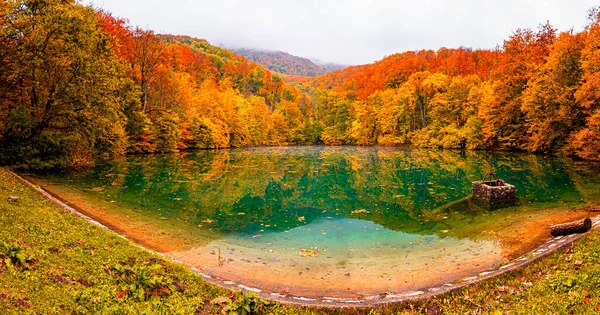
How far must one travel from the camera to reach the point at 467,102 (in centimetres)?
5338

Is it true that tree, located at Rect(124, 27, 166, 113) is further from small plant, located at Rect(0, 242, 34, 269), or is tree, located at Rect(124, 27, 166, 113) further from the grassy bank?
small plant, located at Rect(0, 242, 34, 269)

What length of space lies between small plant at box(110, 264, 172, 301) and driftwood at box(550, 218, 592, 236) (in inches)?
410

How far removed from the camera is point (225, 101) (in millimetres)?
59750

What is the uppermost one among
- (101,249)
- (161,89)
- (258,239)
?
(161,89)

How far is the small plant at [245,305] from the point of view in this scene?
17.5 ft

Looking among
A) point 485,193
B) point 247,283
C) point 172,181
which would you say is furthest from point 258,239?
point 172,181

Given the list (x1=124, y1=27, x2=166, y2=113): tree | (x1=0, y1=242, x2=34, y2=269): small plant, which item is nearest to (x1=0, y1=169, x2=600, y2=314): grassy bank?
(x1=0, y1=242, x2=34, y2=269): small plant

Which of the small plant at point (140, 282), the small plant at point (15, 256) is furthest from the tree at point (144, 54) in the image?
the small plant at point (140, 282)

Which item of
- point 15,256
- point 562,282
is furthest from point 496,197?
point 15,256

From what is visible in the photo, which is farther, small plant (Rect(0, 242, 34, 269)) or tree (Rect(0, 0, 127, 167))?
tree (Rect(0, 0, 127, 167))

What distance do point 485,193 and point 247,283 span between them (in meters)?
12.6

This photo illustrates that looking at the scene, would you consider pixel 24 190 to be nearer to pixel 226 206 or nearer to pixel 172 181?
pixel 226 206

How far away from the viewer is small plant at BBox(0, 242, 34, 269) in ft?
16.3

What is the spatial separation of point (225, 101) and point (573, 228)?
56941mm
